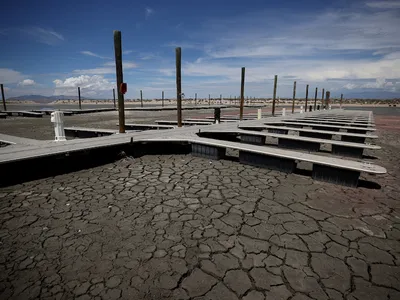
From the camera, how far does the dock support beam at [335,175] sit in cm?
456

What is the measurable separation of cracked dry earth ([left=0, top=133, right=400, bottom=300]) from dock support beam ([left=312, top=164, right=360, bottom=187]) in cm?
19

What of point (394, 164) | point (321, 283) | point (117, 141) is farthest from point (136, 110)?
point (321, 283)

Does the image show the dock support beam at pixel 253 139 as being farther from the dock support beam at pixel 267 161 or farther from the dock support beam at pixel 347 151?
the dock support beam at pixel 267 161

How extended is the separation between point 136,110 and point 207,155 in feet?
88.8

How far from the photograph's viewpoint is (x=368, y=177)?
529 centimetres

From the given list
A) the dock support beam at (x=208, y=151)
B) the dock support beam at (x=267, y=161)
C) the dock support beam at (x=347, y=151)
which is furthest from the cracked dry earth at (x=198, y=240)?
the dock support beam at (x=347, y=151)

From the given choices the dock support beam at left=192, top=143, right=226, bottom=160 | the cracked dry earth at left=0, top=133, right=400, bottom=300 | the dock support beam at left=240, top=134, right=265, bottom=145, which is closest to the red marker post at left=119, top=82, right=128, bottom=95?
the dock support beam at left=192, top=143, right=226, bottom=160

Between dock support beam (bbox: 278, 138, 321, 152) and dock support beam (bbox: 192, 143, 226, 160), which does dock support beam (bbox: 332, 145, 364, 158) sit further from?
dock support beam (bbox: 192, 143, 226, 160)

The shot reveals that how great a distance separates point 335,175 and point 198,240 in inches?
136

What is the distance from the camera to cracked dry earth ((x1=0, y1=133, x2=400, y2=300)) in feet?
7.02

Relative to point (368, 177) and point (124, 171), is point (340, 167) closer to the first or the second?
point (368, 177)

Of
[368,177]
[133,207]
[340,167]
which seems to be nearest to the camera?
[133,207]

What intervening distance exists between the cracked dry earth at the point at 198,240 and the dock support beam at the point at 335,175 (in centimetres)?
19

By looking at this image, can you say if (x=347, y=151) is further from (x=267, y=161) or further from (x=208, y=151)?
(x=208, y=151)
